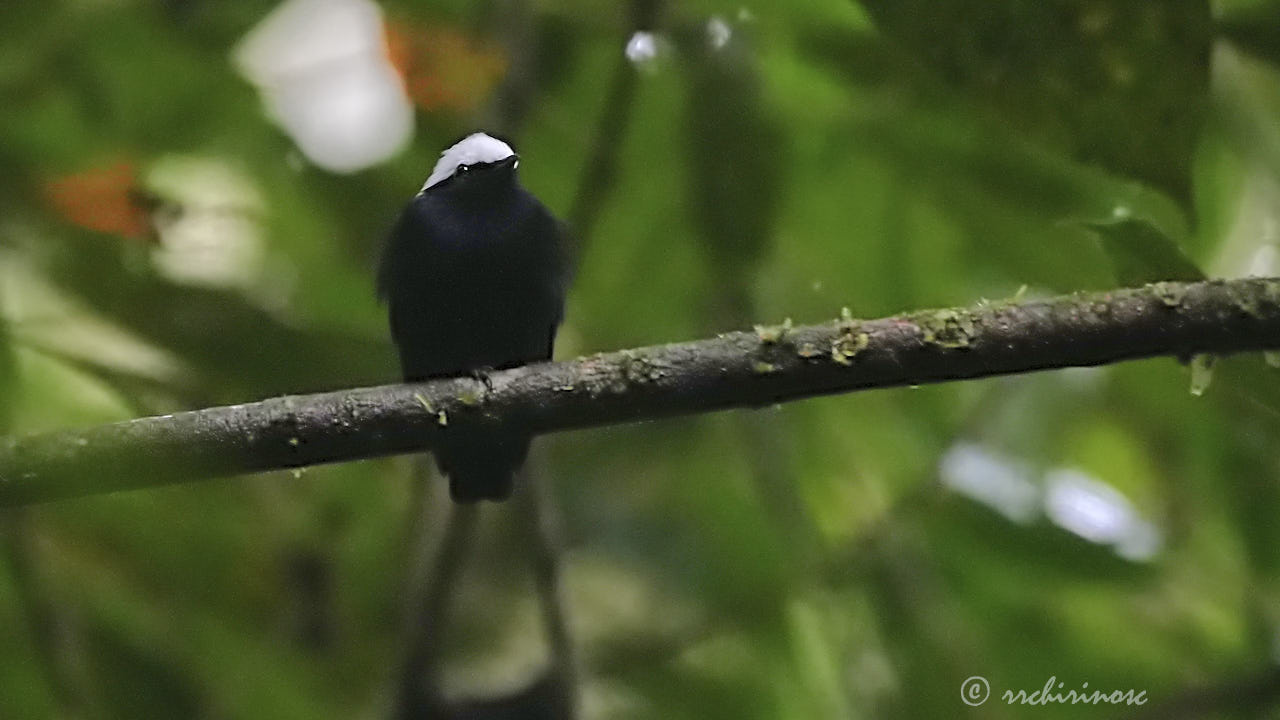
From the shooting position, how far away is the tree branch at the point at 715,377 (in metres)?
1.49

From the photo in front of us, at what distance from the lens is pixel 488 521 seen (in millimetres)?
3043

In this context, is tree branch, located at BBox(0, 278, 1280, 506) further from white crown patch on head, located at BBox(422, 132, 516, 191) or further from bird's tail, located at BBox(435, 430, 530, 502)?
white crown patch on head, located at BBox(422, 132, 516, 191)

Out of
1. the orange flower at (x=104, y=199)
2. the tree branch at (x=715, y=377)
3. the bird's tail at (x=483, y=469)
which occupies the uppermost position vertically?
the orange flower at (x=104, y=199)

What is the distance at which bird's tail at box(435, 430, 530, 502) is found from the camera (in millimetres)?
2088

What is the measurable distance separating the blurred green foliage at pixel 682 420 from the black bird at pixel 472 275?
0.09m

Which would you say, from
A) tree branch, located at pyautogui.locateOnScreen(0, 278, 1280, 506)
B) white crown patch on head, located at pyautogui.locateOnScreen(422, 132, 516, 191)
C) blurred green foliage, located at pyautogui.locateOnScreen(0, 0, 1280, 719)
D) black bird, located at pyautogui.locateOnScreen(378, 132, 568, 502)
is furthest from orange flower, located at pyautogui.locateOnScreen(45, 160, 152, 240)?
tree branch, located at pyautogui.locateOnScreen(0, 278, 1280, 506)

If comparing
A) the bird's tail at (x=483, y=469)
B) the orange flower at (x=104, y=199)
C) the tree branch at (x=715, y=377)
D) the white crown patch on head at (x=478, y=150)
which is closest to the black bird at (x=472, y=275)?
the white crown patch on head at (x=478, y=150)

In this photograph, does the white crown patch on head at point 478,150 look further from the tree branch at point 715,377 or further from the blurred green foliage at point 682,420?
the tree branch at point 715,377

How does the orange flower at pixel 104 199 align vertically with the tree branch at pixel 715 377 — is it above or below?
above

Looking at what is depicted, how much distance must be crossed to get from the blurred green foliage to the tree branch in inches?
22.9

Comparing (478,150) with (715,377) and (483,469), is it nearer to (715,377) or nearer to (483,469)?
(483,469)

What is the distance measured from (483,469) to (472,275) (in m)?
0.59

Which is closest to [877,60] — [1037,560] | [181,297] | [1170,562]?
[1037,560]

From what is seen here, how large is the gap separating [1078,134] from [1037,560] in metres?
1.22
